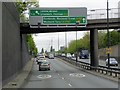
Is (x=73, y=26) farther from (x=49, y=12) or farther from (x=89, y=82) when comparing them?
(x=89, y=82)

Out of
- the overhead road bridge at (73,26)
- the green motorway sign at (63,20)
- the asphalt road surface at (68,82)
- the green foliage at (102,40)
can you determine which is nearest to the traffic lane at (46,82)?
the asphalt road surface at (68,82)

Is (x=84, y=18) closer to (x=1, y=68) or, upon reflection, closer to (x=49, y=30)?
(x=49, y=30)

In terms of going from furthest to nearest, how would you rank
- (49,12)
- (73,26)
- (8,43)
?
(49,12), (73,26), (8,43)

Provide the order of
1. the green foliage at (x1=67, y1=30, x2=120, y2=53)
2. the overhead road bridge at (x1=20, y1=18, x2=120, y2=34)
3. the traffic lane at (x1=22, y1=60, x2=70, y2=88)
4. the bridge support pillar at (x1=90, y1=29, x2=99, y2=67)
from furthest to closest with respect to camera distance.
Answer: the green foliage at (x1=67, y1=30, x2=120, y2=53)
the bridge support pillar at (x1=90, y1=29, x2=99, y2=67)
the overhead road bridge at (x1=20, y1=18, x2=120, y2=34)
the traffic lane at (x1=22, y1=60, x2=70, y2=88)

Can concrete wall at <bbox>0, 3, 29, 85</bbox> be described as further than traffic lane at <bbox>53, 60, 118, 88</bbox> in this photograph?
No

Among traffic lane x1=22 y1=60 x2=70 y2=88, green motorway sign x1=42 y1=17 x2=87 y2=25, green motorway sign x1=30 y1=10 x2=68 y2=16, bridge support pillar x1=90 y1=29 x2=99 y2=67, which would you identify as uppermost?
green motorway sign x1=30 y1=10 x2=68 y2=16

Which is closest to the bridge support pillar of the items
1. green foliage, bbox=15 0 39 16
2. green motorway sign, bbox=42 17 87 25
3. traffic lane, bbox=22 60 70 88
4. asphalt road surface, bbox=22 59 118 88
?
green motorway sign, bbox=42 17 87 25

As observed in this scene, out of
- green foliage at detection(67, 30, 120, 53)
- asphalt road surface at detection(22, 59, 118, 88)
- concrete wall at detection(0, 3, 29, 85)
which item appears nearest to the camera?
concrete wall at detection(0, 3, 29, 85)

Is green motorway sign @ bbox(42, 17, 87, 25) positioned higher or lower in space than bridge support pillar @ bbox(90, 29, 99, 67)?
higher

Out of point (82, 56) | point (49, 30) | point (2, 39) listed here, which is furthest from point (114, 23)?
point (82, 56)

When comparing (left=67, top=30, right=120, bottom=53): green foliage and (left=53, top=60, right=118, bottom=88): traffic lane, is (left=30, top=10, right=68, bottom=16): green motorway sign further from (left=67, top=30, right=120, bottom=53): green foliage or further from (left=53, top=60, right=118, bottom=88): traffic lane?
(left=67, top=30, right=120, bottom=53): green foliage

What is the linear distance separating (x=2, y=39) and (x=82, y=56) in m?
96.8

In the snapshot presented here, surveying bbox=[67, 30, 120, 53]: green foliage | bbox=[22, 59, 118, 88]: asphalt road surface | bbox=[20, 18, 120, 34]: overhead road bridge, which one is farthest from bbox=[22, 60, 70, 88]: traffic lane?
bbox=[67, 30, 120, 53]: green foliage

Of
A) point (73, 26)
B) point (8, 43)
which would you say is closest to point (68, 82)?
point (8, 43)
